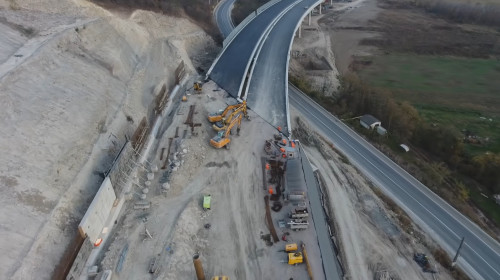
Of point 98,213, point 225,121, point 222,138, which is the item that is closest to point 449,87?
point 225,121

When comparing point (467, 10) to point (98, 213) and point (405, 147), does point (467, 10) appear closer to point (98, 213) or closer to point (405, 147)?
point (405, 147)

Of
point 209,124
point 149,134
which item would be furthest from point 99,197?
point 209,124

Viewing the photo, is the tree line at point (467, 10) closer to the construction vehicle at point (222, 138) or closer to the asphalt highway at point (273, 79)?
the asphalt highway at point (273, 79)

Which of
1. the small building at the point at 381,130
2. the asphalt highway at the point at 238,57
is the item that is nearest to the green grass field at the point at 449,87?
the small building at the point at 381,130

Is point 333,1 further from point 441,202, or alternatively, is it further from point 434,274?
point 434,274

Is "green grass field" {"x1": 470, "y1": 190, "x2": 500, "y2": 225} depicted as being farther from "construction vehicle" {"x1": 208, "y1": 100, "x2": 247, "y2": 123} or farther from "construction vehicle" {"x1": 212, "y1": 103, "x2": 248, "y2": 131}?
"construction vehicle" {"x1": 212, "y1": 103, "x2": 248, "y2": 131}
